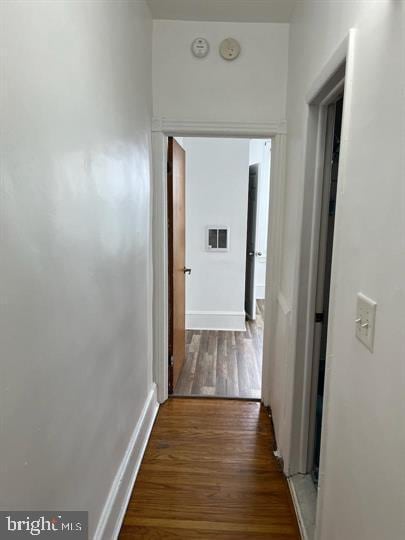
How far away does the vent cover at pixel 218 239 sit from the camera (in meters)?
4.38

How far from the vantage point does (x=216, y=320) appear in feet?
14.9

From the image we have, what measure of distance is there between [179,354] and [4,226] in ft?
8.64

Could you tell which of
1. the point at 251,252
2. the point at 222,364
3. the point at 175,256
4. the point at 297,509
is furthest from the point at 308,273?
the point at 251,252

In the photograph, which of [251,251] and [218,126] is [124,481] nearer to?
[218,126]

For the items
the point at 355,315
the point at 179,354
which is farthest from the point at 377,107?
the point at 179,354

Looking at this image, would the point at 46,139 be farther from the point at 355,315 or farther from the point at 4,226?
the point at 355,315

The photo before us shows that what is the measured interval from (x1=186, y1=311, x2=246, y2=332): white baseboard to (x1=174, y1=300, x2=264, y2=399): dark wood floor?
0.08 meters

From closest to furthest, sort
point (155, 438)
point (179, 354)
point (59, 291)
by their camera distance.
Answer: point (59, 291), point (155, 438), point (179, 354)

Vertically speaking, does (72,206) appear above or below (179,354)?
above

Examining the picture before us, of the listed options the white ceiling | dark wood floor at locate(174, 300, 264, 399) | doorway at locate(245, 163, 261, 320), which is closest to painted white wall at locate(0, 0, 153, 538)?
the white ceiling

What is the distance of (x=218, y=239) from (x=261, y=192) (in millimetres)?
1731

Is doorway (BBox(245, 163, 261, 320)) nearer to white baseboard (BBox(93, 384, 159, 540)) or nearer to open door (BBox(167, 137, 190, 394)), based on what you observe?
open door (BBox(167, 137, 190, 394))

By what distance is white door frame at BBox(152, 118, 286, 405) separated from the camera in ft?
8.09

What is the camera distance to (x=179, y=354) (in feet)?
10.7
